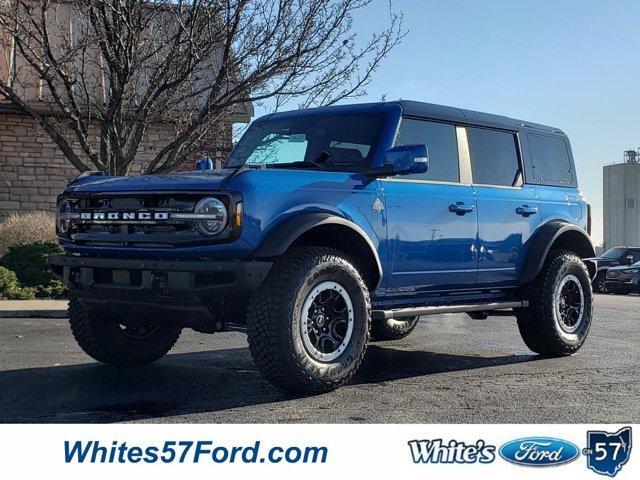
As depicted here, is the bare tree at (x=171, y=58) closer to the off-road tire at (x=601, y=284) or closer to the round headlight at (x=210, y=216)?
the round headlight at (x=210, y=216)

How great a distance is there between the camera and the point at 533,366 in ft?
23.8

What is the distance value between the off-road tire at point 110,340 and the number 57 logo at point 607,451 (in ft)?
10.7

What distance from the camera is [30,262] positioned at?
1400 centimetres

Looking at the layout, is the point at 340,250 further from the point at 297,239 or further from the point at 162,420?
the point at 162,420

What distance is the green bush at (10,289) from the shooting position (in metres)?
13.2

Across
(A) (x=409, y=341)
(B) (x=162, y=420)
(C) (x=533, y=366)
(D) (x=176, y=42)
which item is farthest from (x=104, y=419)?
(D) (x=176, y=42)

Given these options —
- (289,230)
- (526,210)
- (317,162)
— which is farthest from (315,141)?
(526,210)

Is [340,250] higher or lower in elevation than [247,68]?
lower

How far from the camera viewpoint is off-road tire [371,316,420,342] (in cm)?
867

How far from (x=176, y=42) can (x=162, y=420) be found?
379 inches

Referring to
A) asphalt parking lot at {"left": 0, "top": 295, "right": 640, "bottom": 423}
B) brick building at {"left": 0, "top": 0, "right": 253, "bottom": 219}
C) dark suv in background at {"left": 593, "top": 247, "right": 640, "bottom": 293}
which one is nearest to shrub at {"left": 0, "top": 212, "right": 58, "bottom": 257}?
brick building at {"left": 0, "top": 0, "right": 253, "bottom": 219}

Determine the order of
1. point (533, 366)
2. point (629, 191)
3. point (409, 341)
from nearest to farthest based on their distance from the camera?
1. point (533, 366)
2. point (409, 341)
3. point (629, 191)

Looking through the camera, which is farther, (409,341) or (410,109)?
(409,341)

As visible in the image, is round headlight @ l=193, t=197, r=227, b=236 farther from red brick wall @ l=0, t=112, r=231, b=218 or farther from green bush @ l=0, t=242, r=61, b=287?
red brick wall @ l=0, t=112, r=231, b=218
